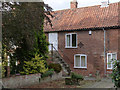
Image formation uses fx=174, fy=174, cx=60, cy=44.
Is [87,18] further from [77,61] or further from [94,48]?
[77,61]

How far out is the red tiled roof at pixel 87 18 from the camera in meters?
18.7

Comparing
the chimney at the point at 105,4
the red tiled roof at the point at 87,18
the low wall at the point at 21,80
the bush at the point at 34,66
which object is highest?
the chimney at the point at 105,4

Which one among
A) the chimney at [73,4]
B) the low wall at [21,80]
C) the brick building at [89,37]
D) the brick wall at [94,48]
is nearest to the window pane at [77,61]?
the brick building at [89,37]

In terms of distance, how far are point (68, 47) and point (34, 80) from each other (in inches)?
329

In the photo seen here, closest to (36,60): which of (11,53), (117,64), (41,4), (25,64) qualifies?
(25,64)

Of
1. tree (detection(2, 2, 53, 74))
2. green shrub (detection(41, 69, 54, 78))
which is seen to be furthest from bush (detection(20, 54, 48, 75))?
tree (detection(2, 2, 53, 74))

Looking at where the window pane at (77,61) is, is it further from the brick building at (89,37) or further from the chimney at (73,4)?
the chimney at (73,4)

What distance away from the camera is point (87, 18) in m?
20.2

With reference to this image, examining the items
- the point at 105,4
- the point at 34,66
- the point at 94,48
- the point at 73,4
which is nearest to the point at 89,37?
the point at 94,48

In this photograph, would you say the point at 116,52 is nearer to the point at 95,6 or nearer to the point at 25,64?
the point at 95,6

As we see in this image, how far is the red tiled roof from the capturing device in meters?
18.7

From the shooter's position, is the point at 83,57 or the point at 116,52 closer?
the point at 116,52

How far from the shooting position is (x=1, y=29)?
9.37 meters

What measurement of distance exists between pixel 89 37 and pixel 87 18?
100 inches
